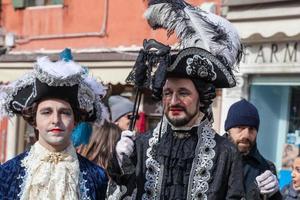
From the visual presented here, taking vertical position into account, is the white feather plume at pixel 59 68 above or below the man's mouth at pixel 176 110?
above

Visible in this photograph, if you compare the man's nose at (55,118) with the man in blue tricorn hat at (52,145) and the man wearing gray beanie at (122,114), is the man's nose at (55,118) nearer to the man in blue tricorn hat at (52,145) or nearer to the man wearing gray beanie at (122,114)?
the man in blue tricorn hat at (52,145)

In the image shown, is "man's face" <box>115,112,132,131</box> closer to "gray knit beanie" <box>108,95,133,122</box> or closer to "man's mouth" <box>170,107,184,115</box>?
"gray knit beanie" <box>108,95,133,122</box>

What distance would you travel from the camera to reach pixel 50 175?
3.60 metres

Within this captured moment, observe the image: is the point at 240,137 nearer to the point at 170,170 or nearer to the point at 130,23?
the point at 170,170

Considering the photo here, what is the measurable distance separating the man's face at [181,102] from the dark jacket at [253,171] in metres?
0.42

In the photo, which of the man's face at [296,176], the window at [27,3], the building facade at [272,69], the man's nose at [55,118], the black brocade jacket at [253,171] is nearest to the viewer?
the black brocade jacket at [253,171]

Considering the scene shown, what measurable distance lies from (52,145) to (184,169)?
662mm

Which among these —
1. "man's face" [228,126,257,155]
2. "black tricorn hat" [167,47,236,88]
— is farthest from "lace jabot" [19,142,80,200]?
"man's face" [228,126,257,155]

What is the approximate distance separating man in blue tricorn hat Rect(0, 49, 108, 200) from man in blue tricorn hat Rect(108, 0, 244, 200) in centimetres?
20

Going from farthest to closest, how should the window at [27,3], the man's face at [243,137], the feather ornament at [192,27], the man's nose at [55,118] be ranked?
the window at [27,3]
the man's face at [243,137]
the feather ornament at [192,27]
the man's nose at [55,118]

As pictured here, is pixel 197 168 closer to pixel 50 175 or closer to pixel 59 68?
pixel 50 175

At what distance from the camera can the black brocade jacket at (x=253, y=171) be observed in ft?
11.1

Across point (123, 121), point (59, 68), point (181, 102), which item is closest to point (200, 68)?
point (181, 102)

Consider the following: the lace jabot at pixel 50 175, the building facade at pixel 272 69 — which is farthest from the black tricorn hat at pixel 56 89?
the building facade at pixel 272 69
